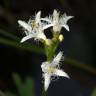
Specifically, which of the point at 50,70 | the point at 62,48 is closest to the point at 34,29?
the point at 50,70

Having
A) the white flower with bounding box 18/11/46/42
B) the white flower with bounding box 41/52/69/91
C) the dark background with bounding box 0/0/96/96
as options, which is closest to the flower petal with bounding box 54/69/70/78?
the white flower with bounding box 41/52/69/91

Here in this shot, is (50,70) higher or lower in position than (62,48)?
lower

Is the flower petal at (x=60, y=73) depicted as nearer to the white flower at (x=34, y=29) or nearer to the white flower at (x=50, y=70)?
the white flower at (x=50, y=70)

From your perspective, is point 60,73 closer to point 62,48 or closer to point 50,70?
point 50,70

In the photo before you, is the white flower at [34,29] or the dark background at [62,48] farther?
the dark background at [62,48]

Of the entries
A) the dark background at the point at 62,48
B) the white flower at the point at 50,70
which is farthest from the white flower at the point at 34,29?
the dark background at the point at 62,48

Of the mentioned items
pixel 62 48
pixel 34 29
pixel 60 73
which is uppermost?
pixel 62 48

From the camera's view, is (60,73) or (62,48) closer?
(60,73)

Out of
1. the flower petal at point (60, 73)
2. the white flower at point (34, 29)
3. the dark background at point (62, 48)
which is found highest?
the dark background at point (62, 48)
